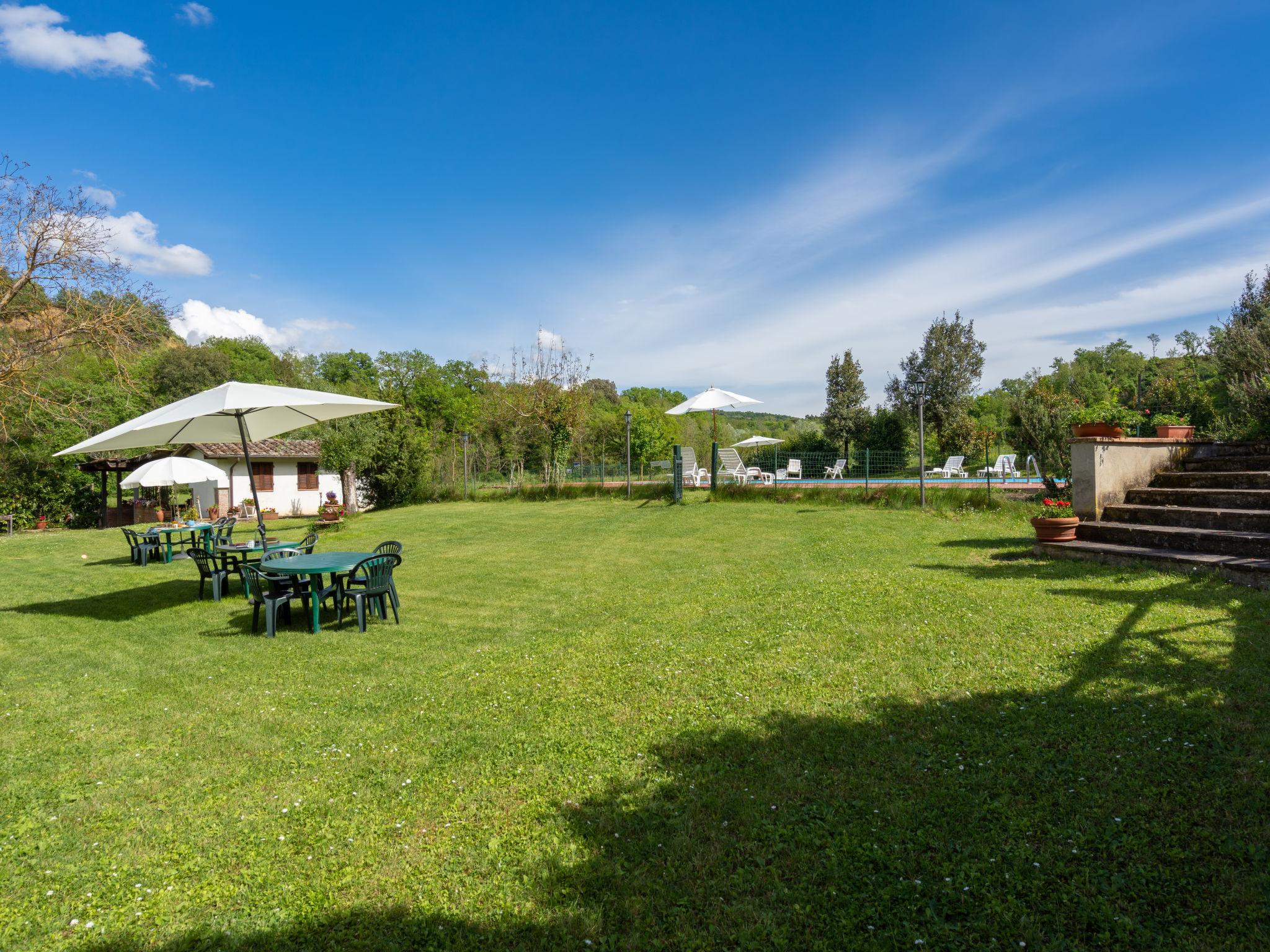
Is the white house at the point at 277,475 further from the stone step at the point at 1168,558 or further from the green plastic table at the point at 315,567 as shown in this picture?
the stone step at the point at 1168,558

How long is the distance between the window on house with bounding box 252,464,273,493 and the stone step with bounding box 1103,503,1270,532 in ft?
98.5

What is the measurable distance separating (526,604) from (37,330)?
14656mm

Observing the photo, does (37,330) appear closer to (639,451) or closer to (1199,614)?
(1199,614)

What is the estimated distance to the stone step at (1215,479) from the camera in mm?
7406

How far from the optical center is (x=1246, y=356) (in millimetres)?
10836

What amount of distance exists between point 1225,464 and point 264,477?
31.4m

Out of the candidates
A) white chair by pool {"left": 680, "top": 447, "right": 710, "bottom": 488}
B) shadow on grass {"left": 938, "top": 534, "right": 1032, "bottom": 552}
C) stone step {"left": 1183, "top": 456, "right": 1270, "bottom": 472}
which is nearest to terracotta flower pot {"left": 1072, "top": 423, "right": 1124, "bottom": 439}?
stone step {"left": 1183, "top": 456, "right": 1270, "bottom": 472}

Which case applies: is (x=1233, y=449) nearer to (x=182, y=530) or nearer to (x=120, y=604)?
(x=120, y=604)

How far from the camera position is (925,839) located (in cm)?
252

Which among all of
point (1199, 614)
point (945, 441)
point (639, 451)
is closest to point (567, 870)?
point (1199, 614)

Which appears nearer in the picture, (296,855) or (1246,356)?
(296,855)

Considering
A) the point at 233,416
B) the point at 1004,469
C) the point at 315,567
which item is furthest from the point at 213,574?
the point at 1004,469

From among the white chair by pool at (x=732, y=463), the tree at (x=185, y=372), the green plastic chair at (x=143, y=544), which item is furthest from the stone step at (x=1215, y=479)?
the tree at (x=185, y=372)

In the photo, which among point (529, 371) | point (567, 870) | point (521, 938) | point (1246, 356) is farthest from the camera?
point (529, 371)
